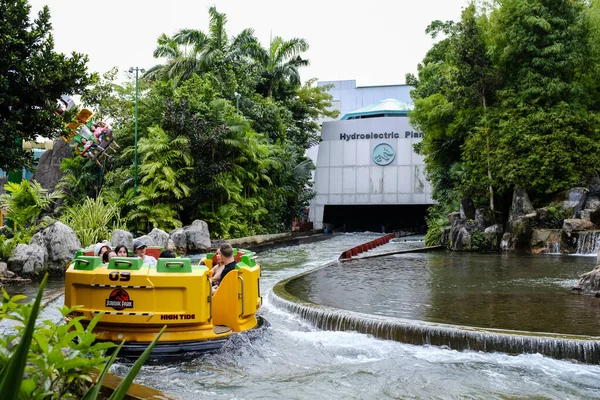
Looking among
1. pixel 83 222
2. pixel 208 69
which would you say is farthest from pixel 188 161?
pixel 208 69

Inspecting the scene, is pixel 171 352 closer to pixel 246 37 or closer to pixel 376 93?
pixel 246 37

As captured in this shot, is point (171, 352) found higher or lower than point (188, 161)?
lower

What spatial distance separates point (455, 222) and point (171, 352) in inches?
750

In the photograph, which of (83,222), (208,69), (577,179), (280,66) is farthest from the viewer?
(280,66)

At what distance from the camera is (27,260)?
45.2 ft

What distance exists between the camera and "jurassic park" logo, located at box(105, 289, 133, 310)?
6465mm

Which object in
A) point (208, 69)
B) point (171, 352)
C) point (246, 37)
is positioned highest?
point (246, 37)

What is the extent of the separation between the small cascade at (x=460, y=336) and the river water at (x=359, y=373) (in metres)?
0.12

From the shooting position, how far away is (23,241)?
15.9 m

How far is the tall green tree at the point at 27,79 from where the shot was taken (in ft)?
31.7

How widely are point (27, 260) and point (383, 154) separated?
96.2 ft

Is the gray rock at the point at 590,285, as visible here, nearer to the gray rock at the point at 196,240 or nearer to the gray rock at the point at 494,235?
the gray rock at the point at 494,235

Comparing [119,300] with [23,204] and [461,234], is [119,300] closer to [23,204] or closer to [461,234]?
[23,204]

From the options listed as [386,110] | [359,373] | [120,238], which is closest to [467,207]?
[120,238]
